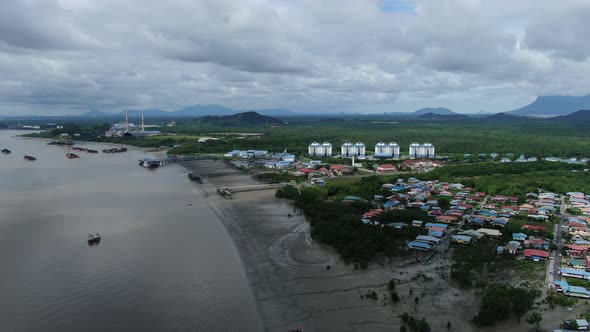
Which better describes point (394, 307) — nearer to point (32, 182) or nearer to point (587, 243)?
point (587, 243)

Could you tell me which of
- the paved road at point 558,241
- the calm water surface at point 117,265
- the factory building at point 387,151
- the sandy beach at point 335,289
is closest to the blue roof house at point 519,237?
the paved road at point 558,241

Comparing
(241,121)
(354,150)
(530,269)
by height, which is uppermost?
(241,121)

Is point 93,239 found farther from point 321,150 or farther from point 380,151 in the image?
point 380,151

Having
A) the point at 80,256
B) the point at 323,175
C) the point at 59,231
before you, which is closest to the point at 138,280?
the point at 80,256

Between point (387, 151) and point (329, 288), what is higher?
point (387, 151)

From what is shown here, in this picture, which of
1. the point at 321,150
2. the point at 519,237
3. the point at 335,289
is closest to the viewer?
the point at 335,289

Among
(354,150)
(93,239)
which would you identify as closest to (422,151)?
(354,150)

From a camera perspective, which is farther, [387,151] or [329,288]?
[387,151]
